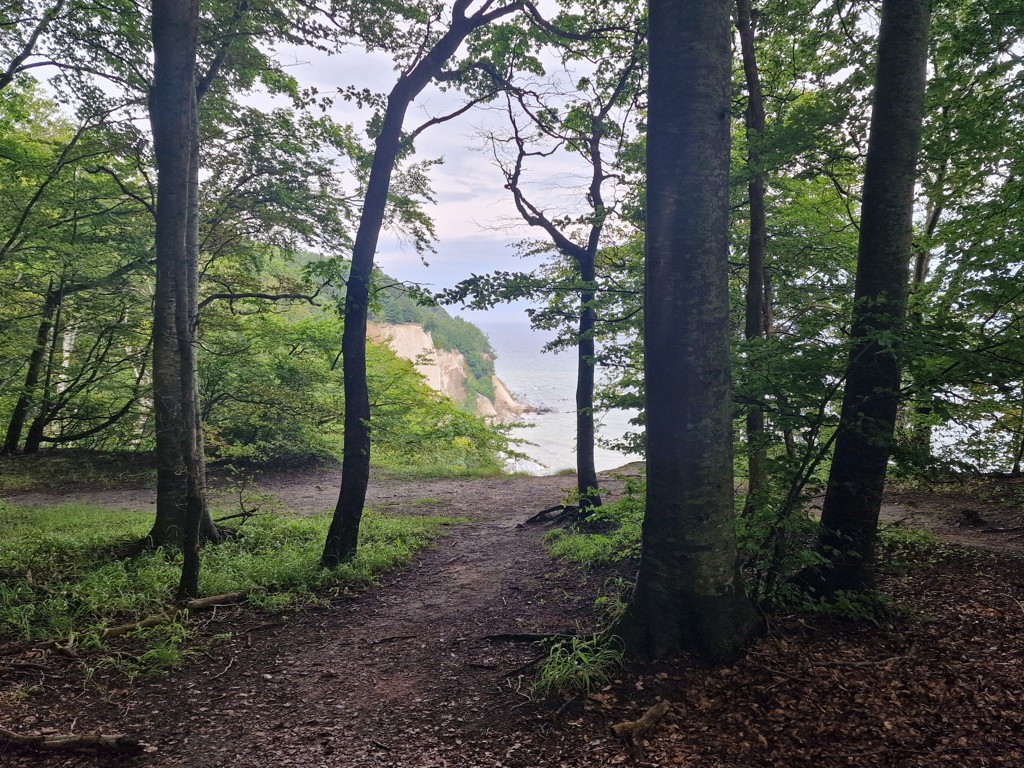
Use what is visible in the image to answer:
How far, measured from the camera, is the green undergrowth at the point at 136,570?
4.48m

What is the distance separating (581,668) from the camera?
331 cm

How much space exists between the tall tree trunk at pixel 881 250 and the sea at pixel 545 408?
3.45 m

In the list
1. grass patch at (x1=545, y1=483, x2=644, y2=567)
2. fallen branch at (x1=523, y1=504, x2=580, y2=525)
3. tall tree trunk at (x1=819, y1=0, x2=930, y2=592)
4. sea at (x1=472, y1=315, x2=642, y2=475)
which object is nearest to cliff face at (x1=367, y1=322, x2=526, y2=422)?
sea at (x1=472, y1=315, x2=642, y2=475)

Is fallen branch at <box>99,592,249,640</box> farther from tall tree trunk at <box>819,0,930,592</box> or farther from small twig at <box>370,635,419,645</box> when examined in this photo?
tall tree trunk at <box>819,0,930,592</box>

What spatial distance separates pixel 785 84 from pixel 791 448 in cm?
575

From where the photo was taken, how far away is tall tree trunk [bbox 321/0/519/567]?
6.41 metres

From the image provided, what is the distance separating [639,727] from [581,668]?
1.91 ft

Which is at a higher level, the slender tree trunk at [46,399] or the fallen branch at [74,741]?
the slender tree trunk at [46,399]

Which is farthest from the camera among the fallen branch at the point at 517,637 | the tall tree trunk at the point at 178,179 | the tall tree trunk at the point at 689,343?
the tall tree trunk at the point at 178,179

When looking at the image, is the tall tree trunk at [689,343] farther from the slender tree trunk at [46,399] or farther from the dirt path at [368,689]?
the slender tree trunk at [46,399]

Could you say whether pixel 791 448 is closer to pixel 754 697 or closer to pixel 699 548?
pixel 699 548

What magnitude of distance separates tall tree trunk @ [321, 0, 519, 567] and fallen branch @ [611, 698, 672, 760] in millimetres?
4634

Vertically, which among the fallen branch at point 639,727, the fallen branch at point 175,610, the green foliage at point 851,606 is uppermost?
the green foliage at point 851,606

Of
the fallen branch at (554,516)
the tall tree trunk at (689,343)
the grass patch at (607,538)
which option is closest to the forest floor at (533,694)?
the tall tree trunk at (689,343)
